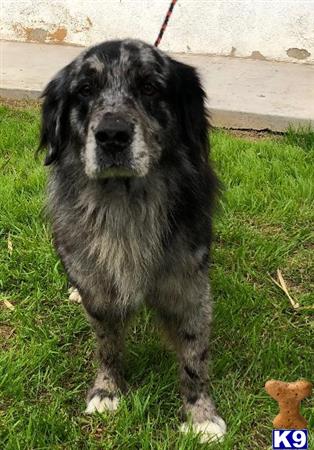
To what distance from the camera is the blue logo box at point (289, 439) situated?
1809mm

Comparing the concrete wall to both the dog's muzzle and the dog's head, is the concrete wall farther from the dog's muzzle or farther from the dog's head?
the dog's muzzle

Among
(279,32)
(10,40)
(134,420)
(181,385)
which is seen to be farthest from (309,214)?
(10,40)

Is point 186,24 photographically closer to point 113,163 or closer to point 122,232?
point 122,232

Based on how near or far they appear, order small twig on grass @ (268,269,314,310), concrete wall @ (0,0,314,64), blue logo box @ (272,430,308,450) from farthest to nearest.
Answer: concrete wall @ (0,0,314,64)
small twig on grass @ (268,269,314,310)
blue logo box @ (272,430,308,450)

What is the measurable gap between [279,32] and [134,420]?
15.8 ft

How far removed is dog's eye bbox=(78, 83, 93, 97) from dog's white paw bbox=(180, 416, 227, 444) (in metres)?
1.31

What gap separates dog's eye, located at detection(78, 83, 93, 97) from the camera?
2266mm

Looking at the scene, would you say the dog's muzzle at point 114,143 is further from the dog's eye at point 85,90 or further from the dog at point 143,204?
the dog's eye at point 85,90

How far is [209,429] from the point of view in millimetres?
2355

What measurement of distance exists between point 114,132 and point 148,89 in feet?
1.11

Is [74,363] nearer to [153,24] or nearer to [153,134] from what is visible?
[153,134]

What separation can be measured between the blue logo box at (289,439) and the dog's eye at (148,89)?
1.25 m

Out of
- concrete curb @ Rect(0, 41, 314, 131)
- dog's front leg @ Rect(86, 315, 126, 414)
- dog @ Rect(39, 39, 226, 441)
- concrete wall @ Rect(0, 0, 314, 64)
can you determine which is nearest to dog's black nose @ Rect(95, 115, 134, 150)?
dog @ Rect(39, 39, 226, 441)

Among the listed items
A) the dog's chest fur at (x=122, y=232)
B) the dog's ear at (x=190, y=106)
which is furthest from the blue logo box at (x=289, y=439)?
the dog's ear at (x=190, y=106)
